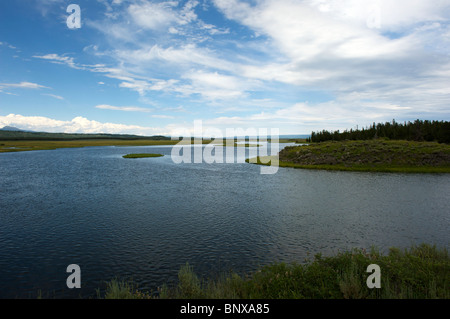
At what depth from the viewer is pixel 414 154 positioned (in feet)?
238

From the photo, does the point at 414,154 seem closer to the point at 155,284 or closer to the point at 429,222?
the point at 429,222

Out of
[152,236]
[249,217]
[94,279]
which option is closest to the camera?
[94,279]

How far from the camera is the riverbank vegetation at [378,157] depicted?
68062 mm

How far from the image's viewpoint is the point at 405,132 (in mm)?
107125

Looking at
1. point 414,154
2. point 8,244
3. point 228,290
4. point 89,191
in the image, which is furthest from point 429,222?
point 414,154

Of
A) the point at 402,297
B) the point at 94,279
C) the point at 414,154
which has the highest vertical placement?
the point at 414,154

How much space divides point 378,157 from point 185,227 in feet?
223

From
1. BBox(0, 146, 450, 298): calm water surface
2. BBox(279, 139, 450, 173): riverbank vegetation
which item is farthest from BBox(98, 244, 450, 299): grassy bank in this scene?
BBox(279, 139, 450, 173): riverbank vegetation

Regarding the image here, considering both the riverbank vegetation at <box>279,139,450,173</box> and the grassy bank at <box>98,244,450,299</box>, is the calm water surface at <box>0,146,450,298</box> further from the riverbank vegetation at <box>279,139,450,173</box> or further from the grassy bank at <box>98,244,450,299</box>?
the riverbank vegetation at <box>279,139,450,173</box>

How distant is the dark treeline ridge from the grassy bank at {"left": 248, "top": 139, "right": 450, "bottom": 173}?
76.2ft

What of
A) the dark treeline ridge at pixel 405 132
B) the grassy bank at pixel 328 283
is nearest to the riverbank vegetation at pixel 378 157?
the dark treeline ridge at pixel 405 132

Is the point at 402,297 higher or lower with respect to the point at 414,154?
lower
